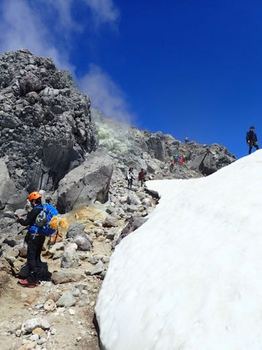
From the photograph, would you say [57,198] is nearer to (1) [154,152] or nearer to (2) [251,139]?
(2) [251,139]

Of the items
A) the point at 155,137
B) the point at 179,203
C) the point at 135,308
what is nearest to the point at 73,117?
the point at 179,203

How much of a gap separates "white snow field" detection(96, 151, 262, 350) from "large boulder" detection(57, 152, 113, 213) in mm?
10070

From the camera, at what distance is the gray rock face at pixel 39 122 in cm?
2438

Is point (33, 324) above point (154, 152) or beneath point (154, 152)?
beneath

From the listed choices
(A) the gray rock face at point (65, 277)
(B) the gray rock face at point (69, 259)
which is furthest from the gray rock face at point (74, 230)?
(A) the gray rock face at point (65, 277)

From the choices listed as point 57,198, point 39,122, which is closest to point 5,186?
point 57,198

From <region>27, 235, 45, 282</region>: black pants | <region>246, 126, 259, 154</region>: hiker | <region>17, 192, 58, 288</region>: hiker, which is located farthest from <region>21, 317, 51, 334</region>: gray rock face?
<region>246, 126, 259, 154</region>: hiker

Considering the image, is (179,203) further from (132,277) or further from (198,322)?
(198,322)

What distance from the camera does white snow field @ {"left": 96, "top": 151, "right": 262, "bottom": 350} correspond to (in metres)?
5.46

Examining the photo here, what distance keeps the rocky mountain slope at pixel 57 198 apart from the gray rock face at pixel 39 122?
6 cm

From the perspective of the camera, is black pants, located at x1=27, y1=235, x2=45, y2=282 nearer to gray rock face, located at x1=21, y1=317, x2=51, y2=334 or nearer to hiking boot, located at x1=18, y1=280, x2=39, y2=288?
hiking boot, located at x1=18, y1=280, x2=39, y2=288

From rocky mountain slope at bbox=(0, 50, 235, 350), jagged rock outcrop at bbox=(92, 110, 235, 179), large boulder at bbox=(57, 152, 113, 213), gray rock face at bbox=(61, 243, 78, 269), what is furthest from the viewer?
jagged rock outcrop at bbox=(92, 110, 235, 179)

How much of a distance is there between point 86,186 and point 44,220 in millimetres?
10271

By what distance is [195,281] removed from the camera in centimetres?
673
